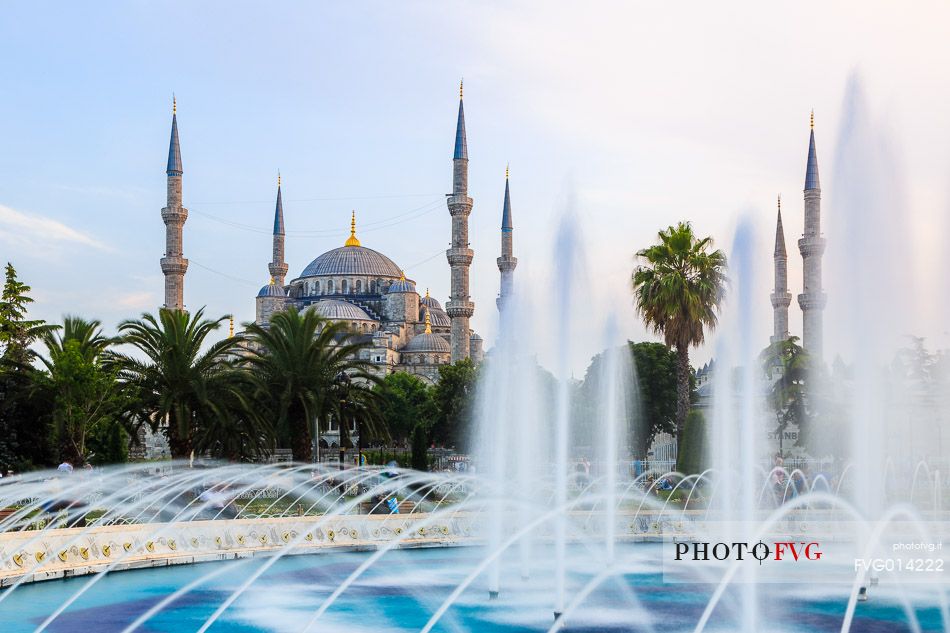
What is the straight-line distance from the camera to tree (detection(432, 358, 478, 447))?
48344 mm

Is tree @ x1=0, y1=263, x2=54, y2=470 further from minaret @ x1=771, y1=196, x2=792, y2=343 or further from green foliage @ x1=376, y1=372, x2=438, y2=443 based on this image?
minaret @ x1=771, y1=196, x2=792, y2=343

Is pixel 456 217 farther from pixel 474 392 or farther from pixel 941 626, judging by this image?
pixel 941 626

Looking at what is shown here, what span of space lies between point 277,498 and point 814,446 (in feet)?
68.9

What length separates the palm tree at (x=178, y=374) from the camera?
927 inches

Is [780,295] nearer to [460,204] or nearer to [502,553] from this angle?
[460,204]

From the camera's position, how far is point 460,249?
5531 centimetres

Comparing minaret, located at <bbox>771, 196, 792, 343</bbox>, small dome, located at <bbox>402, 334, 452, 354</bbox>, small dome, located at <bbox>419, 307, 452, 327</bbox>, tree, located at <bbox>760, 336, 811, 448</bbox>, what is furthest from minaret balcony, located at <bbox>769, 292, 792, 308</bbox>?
small dome, located at <bbox>419, 307, 452, 327</bbox>

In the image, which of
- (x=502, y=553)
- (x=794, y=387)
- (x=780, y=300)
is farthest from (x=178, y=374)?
(x=780, y=300)

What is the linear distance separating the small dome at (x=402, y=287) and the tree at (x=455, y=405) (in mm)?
37629

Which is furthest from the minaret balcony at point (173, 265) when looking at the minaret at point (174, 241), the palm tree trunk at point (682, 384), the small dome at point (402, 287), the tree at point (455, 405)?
the small dome at point (402, 287)

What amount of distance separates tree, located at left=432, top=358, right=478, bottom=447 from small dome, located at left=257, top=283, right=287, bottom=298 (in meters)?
34.4

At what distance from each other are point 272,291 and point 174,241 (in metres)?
29.9

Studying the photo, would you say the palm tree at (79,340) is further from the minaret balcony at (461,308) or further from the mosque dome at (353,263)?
the mosque dome at (353,263)

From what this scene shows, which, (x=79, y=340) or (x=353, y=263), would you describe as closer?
(x=79, y=340)
